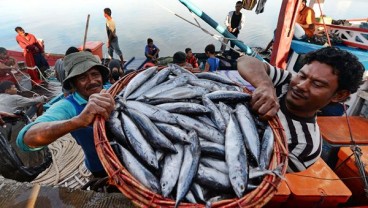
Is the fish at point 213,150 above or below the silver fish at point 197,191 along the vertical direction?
above

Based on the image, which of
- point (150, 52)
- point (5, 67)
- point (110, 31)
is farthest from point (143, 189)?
point (110, 31)

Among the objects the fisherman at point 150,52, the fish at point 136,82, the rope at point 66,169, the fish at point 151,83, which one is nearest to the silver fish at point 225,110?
the fish at point 151,83

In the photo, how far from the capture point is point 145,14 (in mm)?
31312

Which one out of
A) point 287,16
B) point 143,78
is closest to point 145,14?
point 287,16

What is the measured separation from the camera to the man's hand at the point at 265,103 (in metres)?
1.83

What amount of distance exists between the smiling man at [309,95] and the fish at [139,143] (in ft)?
3.20

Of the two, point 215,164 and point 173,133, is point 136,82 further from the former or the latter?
point 215,164

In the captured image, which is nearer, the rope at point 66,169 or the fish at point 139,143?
the fish at point 139,143

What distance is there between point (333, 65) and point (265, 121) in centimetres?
74

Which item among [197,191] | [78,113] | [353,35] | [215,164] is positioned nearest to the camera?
[197,191]

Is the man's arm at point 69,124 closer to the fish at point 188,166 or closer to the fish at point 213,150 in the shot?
the fish at point 188,166

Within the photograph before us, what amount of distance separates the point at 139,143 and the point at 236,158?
0.72 meters

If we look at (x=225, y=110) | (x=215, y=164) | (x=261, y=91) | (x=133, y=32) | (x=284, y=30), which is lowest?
(x=133, y=32)

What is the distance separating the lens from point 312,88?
1908mm
